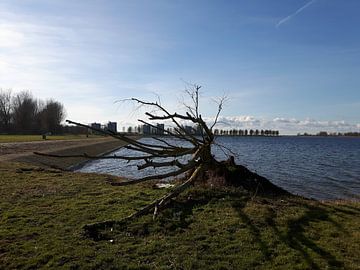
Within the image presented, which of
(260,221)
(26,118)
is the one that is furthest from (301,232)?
(26,118)

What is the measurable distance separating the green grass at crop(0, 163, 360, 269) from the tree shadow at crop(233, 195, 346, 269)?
17mm

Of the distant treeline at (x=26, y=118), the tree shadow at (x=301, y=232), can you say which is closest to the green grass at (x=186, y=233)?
the tree shadow at (x=301, y=232)

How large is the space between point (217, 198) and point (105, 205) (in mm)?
3143

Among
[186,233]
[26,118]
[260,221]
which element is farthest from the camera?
[26,118]

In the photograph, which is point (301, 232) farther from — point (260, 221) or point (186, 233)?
point (186, 233)

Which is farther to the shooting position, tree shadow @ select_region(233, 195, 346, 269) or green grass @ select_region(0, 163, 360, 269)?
tree shadow @ select_region(233, 195, 346, 269)

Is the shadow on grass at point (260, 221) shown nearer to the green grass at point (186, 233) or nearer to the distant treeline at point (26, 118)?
the green grass at point (186, 233)

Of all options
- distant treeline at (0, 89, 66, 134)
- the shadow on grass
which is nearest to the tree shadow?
the shadow on grass

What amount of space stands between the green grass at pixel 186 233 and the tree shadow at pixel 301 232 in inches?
0.7

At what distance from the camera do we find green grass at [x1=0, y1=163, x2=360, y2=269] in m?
6.36

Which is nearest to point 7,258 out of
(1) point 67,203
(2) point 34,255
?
(2) point 34,255

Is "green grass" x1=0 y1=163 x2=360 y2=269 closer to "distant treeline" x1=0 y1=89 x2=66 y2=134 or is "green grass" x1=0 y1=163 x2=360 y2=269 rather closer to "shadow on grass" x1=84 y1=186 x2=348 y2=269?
"shadow on grass" x1=84 y1=186 x2=348 y2=269

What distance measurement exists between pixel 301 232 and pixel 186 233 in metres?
2.39

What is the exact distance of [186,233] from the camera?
7812 mm
